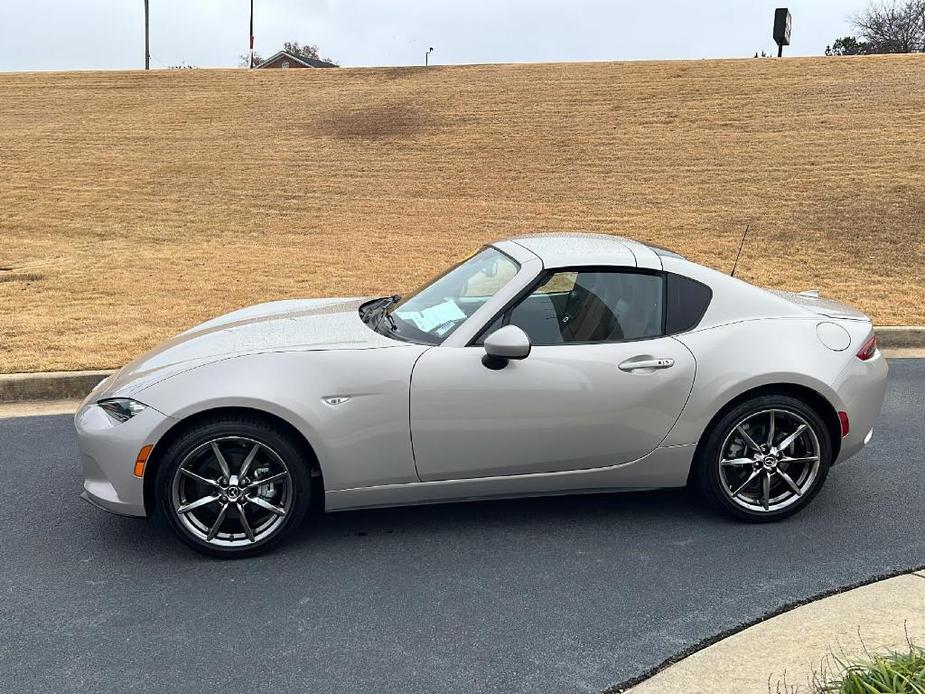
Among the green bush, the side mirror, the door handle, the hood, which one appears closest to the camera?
the green bush

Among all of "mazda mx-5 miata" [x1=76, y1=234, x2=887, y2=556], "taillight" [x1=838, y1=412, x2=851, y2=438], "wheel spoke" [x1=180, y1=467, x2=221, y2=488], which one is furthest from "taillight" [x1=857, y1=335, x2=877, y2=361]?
"wheel spoke" [x1=180, y1=467, x2=221, y2=488]

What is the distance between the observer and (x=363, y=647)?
130 inches

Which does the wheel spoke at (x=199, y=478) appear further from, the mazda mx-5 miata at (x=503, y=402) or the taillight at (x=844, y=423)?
the taillight at (x=844, y=423)

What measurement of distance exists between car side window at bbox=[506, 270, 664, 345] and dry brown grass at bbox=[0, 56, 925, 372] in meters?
4.41

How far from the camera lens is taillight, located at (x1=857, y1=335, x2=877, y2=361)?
447 cm

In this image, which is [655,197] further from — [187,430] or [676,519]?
Result: [187,430]

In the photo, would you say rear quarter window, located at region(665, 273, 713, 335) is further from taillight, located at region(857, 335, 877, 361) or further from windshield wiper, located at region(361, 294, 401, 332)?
windshield wiper, located at region(361, 294, 401, 332)

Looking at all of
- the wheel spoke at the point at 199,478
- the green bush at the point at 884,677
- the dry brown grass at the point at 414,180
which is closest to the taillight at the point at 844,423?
the green bush at the point at 884,677

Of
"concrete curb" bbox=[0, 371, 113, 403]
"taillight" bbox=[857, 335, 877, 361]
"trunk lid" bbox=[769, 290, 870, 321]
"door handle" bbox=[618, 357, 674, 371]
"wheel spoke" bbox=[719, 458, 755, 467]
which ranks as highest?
"trunk lid" bbox=[769, 290, 870, 321]

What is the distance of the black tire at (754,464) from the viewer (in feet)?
14.0

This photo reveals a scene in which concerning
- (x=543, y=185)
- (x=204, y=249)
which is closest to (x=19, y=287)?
(x=204, y=249)

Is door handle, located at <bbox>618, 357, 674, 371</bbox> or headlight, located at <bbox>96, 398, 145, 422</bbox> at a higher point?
door handle, located at <bbox>618, 357, 674, 371</bbox>

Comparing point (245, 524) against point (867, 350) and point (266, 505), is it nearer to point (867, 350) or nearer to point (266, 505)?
point (266, 505)

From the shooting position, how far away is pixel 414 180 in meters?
19.6
